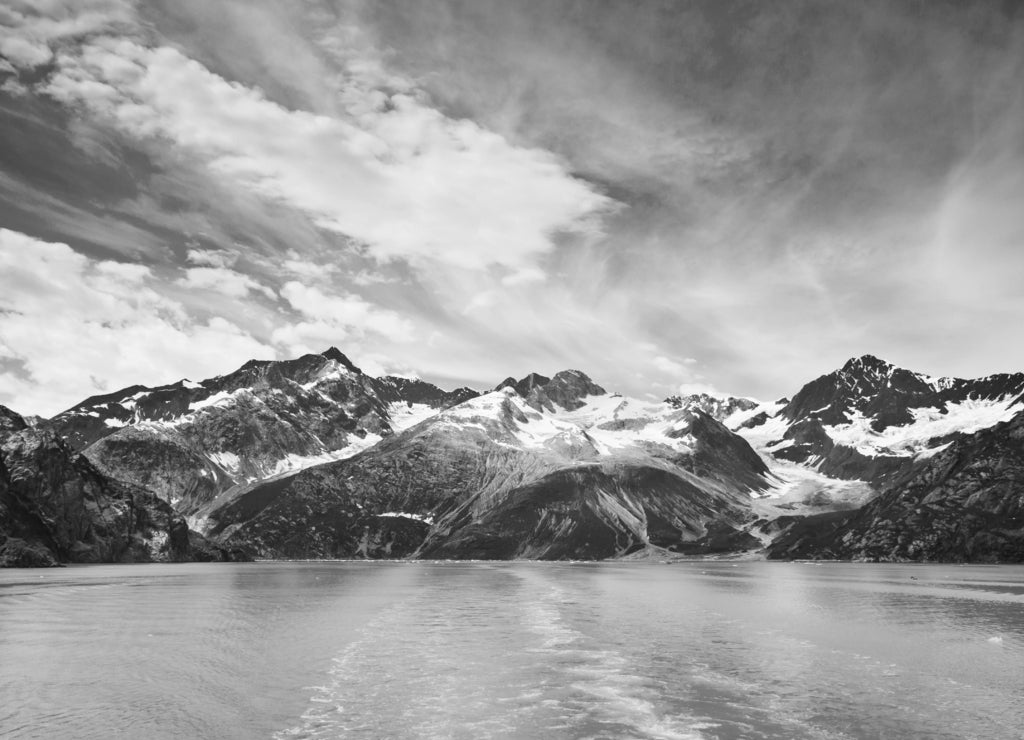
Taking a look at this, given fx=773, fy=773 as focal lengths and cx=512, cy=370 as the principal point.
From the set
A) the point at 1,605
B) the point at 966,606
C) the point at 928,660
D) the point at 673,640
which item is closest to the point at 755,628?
the point at 673,640

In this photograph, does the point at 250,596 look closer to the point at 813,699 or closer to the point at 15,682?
the point at 15,682

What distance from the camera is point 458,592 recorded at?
498ft

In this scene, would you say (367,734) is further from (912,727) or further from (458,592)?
(458,592)

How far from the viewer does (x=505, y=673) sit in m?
53.5

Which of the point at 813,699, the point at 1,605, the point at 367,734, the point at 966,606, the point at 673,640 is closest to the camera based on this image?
the point at 367,734

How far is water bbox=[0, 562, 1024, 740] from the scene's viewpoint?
128 feet

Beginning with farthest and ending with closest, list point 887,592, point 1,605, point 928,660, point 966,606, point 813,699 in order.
Answer: point 887,592 < point 966,606 < point 1,605 < point 928,660 < point 813,699

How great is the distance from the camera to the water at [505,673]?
39062 millimetres

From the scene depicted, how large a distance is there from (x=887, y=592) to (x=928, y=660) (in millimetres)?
101321

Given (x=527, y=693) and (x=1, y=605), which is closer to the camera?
(x=527, y=693)

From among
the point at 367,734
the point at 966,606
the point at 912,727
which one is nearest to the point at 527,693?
the point at 367,734

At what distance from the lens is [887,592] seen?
5915 inches

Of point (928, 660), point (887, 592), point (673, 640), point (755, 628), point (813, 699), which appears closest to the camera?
point (813, 699)

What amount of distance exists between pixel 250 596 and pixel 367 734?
337 feet
